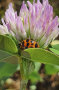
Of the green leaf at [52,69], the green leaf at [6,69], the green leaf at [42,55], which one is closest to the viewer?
the green leaf at [42,55]

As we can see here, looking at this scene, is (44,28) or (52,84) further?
(52,84)

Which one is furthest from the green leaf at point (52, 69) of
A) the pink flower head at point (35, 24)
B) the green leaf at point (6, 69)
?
the pink flower head at point (35, 24)

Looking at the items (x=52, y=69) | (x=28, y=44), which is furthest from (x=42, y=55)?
(x=52, y=69)

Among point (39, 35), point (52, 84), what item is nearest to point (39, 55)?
point (39, 35)

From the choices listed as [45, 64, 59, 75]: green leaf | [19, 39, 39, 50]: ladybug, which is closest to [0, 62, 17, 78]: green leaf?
[45, 64, 59, 75]: green leaf

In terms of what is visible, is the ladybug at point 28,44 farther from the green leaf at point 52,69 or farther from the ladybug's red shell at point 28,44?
the green leaf at point 52,69

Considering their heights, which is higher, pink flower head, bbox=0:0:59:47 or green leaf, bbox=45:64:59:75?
pink flower head, bbox=0:0:59:47

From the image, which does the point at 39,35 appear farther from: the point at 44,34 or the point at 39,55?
the point at 39,55

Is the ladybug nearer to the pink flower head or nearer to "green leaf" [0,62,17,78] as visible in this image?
the pink flower head
